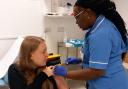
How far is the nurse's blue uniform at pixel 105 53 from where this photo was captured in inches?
58.2

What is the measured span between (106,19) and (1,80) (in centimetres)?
148

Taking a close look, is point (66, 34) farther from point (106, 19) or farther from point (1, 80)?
point (106, 19)

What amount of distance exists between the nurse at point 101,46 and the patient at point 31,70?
0.12 m

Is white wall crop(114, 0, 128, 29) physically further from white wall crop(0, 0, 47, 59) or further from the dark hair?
the dark hair

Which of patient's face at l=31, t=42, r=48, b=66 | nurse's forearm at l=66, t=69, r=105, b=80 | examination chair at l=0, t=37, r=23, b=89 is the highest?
patient's face at l=31, t=42, r=48, b=66

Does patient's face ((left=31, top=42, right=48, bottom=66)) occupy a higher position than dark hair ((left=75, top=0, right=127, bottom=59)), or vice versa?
dark hair ((left=75, top=0, right=127, bottom=59))

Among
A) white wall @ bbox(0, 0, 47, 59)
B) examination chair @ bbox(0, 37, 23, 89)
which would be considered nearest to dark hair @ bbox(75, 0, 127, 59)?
examination chair @ bbox(0, 37, 23, 89)

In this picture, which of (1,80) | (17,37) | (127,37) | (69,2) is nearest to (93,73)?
(127,37)

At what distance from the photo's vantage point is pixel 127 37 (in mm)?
1835

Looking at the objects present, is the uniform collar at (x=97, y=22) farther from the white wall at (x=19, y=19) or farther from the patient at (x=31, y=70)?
the white wall at (x=19, y=19)

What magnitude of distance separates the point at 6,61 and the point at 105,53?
1601 mm

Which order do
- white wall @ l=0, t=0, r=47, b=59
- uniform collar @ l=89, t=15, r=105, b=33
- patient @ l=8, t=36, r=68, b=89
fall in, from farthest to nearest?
white wall @ l=0, t=0, r=47, b=59 < uniform collar @ l=89, t=15, r=105, b=33 < patient @ l=8, t=36, r=68, b=89

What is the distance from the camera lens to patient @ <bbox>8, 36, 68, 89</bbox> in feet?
4.70

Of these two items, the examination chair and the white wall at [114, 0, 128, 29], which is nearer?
the examination chair
